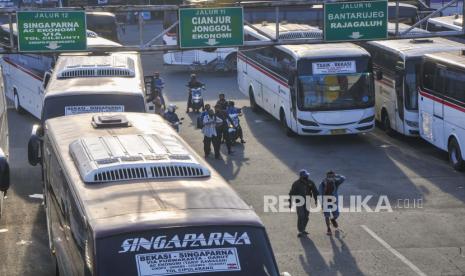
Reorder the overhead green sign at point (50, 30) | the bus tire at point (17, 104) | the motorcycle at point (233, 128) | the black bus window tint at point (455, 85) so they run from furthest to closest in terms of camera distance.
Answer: the bus tire at point (17, 104), the motorcycle at point (233, 128), the black bus window tint at point (455, 85), the overhead green sign at point (50, 30)

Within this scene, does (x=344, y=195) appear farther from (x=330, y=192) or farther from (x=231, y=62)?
(x=231, y=62)

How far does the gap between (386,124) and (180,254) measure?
19793mm

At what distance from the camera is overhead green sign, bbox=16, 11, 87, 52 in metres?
21.0

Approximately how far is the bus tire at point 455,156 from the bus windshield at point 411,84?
2.67m

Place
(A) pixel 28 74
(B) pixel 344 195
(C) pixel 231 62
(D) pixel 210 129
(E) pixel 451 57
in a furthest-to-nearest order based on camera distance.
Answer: (C) pixel 231 62 < (A) pixel 28 74 < (D) pixel 210 129 < (E) pixel 451 57 < (B) pixel 344 195

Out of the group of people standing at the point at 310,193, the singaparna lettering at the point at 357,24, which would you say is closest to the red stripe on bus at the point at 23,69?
the singaparna lettering at the point at 357,24

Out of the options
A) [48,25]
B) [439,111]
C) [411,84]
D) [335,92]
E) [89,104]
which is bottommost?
[439,111]

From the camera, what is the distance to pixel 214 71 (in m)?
42.3

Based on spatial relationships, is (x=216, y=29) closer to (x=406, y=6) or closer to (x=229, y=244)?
(x=229, y=244)

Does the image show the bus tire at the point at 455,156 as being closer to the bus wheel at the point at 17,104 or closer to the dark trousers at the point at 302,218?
the dark trousers at the point at 302,218

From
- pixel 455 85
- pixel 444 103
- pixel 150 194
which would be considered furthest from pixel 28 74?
pixel 150 194

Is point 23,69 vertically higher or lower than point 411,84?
higher

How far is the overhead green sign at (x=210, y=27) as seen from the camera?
21406 mm

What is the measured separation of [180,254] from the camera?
909 cm
